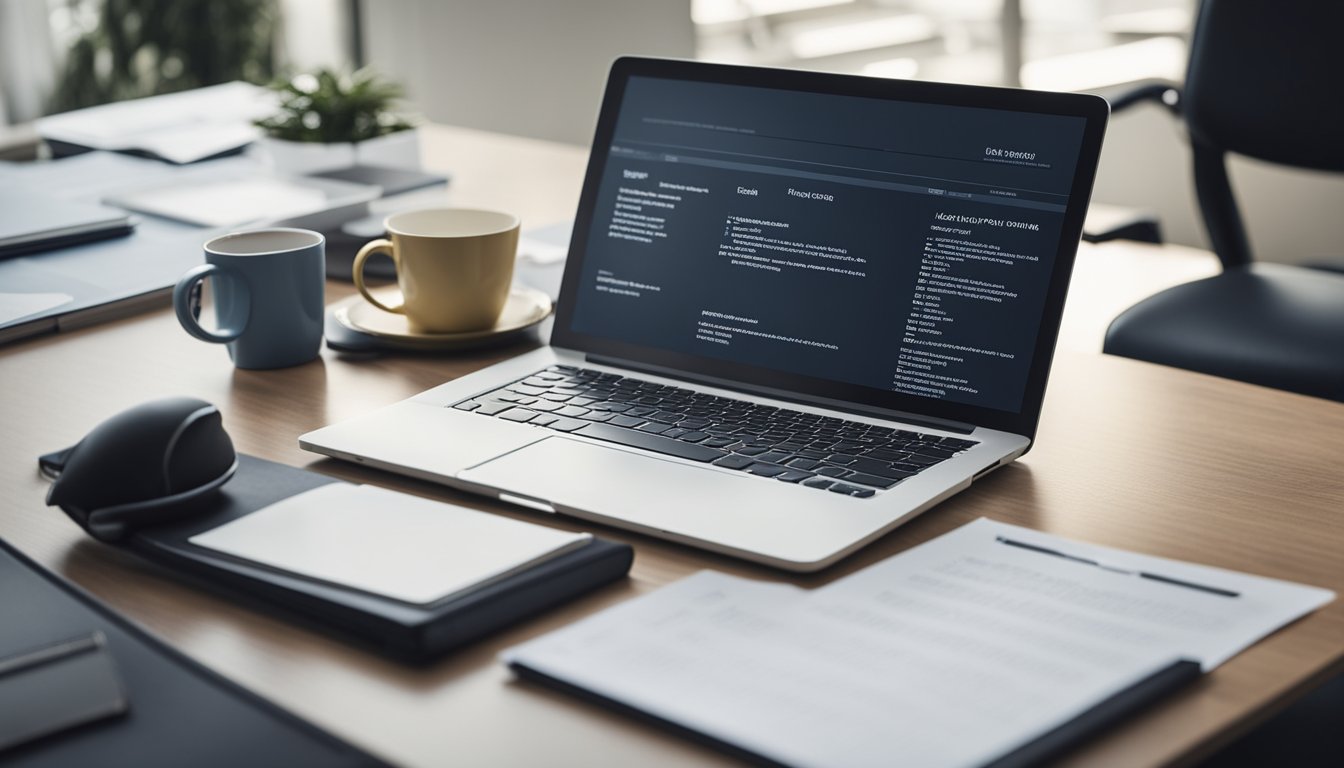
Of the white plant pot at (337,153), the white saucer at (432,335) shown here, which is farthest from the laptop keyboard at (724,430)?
the white plant pot at (337,153)

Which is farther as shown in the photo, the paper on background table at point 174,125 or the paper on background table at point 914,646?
the paper on background table at point 174,125

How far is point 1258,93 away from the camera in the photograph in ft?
6.26

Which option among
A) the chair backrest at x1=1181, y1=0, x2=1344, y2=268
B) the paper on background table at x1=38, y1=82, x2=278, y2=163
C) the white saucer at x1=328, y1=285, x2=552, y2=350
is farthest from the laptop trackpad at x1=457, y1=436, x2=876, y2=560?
the chair backrest at x1=1181, y1=0, x2=1344, y2=268

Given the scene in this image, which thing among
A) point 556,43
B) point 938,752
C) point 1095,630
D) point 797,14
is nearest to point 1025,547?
point 1095,630

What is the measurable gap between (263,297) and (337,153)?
→ 62cm

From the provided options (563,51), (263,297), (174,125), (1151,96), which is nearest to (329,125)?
(174,125)

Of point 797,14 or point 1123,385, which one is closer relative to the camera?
point 1123,385

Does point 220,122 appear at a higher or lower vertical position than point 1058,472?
higher

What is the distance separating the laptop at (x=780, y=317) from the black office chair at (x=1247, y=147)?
69 centimetres

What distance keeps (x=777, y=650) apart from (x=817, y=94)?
543 mm

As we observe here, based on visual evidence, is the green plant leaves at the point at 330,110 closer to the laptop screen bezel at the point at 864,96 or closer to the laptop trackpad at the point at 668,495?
the laptop screen bezel at the point at 864,96

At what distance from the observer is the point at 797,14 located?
4191 mm

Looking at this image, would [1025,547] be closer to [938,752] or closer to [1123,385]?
[938,752]

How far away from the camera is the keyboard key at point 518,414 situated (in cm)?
97
